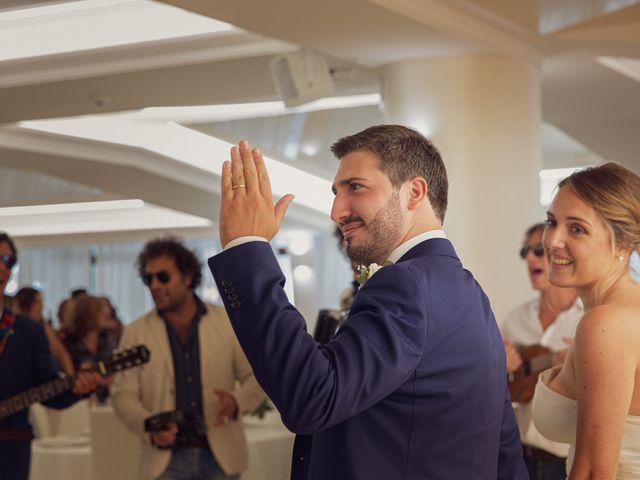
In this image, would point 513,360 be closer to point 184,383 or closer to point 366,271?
point 184,383

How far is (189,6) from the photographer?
4551 millimetres

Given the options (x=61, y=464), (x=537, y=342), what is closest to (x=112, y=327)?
(x=61, y=464)

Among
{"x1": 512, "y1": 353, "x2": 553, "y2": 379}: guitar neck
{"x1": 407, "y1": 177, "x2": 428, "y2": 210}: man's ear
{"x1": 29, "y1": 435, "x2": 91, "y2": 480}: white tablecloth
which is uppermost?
{"x1": 407, "y1": 177, "x2": 428, "y2": 210}: man's ear

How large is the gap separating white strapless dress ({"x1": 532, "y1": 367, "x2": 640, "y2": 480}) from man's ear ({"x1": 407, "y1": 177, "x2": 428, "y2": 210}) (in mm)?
757

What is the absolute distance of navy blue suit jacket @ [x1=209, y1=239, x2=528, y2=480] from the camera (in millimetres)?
1668

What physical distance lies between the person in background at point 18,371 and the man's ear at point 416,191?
9.59 feet

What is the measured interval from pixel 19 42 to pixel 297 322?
17.5 ft

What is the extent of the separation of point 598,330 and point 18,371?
2.97m

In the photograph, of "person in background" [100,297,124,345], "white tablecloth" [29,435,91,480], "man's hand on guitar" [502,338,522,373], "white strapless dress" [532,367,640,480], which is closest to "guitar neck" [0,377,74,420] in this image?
"white tablecloth" [29,435,91,480]

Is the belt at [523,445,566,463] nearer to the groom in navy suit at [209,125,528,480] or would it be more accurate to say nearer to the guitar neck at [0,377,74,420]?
the guitar neck at [0,377,74,420]

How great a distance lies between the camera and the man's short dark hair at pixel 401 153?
191 cm

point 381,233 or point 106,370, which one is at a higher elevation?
point 381,233

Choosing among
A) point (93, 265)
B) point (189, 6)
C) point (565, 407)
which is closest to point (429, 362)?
point (565, 407)

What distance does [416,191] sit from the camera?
1922mm
